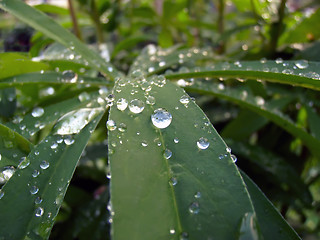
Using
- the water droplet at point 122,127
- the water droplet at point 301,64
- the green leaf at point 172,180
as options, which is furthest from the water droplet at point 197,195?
the water droplet at point 301,64

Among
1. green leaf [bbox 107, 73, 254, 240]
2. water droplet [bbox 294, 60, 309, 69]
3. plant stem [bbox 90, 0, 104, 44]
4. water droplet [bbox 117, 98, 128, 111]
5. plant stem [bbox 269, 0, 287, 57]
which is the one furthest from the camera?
plant stem [bbox 90, 0, 104, 44]

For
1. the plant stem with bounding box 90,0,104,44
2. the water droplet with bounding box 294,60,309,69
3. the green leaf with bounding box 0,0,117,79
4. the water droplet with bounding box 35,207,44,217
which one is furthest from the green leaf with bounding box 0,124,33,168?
the plant stem with bounding box 90,0,104,44

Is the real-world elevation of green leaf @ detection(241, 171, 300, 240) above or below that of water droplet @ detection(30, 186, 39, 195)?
below

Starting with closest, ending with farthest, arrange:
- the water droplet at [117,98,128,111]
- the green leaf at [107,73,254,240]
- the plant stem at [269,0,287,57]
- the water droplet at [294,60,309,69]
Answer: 1. the green leaf at [107,73,254,240]
2. the water droplet at [117,98,128,111]
3. the water droplet at [294,60,309,69]
4. the plant stem at [269,0,287,57]

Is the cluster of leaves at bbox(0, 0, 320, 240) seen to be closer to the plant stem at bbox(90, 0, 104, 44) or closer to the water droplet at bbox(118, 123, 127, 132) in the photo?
the water droplet at bbox(118, 123, 127, 132)

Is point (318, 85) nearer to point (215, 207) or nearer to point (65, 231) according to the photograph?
point (215, 207)

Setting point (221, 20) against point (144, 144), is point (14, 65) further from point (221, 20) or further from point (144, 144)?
point (221, 20)

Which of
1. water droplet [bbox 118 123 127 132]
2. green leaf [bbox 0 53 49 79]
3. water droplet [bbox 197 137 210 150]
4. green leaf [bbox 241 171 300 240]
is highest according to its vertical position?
green leaf [bbox 0 53 49 79]
